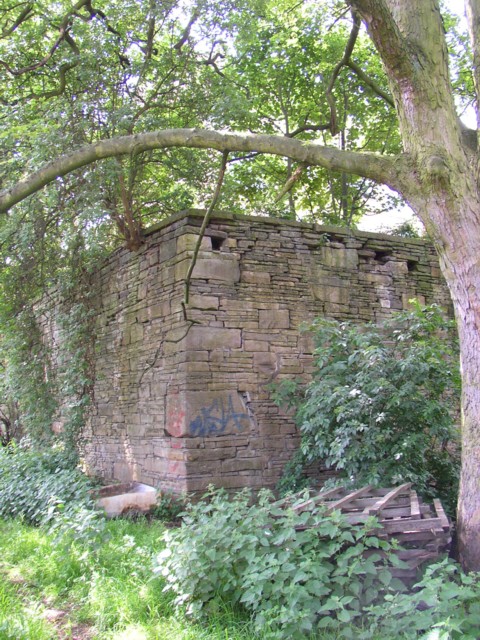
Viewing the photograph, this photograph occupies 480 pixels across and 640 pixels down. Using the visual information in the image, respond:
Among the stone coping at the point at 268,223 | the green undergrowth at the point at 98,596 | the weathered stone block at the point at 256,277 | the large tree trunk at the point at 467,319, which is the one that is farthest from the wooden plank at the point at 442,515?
the stone coping at the point at 268,223

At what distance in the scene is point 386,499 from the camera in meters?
4.51

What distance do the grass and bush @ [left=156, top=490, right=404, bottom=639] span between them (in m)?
0.15

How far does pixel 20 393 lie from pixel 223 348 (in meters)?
5.14

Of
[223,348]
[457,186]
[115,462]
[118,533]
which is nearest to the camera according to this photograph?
[457,186]

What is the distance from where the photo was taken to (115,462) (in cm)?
796

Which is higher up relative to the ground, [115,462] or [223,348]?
[223,348]

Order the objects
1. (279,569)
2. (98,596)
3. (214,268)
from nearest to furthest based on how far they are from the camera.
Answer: (279,569) < (98,596) < (214,268)

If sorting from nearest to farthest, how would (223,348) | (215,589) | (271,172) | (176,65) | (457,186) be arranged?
(215,589) → (457,186) → (223,348) → (176,65) → (271,172)

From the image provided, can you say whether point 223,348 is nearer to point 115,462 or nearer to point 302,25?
point 115,462

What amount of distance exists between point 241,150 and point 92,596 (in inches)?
150

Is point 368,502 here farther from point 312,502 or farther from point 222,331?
point 222,331

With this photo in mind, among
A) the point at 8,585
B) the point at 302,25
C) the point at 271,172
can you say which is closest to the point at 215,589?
the point at 8,585

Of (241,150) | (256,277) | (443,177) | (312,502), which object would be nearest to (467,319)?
(443,177)

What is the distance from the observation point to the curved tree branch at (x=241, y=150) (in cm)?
482
